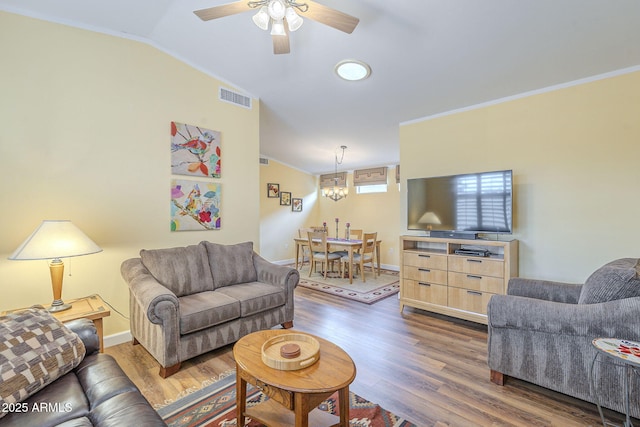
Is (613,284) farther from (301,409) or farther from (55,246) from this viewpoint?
(55,246)

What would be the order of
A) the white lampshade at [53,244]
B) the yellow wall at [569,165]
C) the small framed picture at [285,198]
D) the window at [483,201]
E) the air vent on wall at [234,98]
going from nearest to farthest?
the white lampshade at [53,244] < the yellow wall at [569,165] < the window at [483,201] < the air vent on wall at [234,98] < the small framed picture at [285,198]

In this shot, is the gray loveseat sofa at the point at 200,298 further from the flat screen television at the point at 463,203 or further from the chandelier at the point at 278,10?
the chandelier at the point at 278,10

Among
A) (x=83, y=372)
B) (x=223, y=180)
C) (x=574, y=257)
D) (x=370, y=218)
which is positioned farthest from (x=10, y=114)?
(x=370, y=218)

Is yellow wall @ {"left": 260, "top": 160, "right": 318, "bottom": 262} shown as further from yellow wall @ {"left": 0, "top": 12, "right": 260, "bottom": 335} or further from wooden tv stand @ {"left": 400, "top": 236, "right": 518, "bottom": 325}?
wooden tv stand @ {"left": 400, "top": 236, "right": 518, "bottom": 325}

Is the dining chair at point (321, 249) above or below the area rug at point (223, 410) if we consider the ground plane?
above

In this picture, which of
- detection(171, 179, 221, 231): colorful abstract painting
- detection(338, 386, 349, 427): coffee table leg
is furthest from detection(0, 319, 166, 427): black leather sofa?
detection(171, 179, 221, 231): colorful abstract painting

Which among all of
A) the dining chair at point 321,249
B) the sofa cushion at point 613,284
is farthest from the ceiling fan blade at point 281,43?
the dining chair at point 321,249

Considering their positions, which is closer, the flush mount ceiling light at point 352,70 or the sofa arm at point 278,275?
the flush mount ceiling light at point 352,70

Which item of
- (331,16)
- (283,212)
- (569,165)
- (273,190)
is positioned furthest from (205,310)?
(283,212)

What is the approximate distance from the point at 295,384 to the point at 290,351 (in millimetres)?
205

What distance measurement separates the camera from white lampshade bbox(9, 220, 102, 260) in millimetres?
1989

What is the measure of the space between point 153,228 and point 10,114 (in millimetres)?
1406

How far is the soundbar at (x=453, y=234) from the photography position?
3.22 metres

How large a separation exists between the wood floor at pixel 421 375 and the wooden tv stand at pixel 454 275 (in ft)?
0.68
